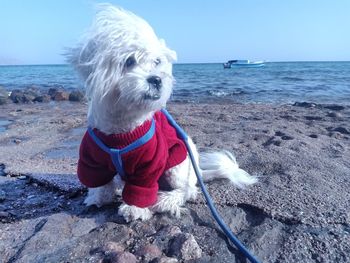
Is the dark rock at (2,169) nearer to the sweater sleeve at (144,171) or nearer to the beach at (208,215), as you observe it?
the beach at (208,215)

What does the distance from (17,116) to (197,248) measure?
672 centimetres

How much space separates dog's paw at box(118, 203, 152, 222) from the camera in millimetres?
2439

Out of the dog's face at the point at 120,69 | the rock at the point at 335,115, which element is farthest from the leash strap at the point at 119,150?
the rock at the point at 335,115

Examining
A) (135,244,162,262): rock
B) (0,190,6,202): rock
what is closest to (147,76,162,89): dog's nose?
(135,244,162,262): rock

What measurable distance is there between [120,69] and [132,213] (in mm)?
959

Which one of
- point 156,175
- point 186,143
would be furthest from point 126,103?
point 186,143

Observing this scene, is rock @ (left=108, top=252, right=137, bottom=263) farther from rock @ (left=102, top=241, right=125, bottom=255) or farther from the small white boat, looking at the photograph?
the small white boat

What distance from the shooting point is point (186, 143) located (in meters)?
2.81

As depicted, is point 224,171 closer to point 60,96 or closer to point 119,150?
point 119,150

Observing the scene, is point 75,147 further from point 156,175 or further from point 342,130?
point 342,130

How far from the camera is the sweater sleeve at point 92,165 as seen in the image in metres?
2.45

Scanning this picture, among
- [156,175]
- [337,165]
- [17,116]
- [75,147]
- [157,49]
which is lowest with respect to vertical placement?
[17,116]

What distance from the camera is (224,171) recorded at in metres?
3.05

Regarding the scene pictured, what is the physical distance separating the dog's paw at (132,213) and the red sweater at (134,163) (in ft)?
0.18
